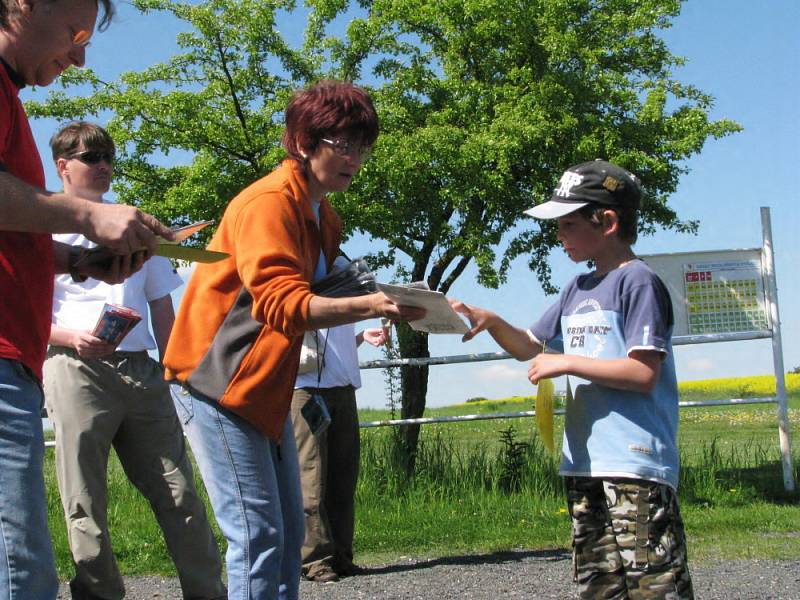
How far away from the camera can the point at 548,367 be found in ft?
11.0

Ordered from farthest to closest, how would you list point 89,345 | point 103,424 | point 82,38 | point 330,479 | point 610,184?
point 330,479 < point 103,424 < point 89,345 < point 610,184 < point 82,38

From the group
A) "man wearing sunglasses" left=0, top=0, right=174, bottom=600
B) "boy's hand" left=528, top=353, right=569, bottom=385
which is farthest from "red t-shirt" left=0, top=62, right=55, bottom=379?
"boy's hand" left=528, top=353, right=569, bottom=385

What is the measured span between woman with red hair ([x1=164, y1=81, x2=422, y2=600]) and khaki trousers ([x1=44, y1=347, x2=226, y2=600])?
1.53 meters

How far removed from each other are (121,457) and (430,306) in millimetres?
2536

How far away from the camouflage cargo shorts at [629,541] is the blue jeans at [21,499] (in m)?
1.83

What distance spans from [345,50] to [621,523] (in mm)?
17033

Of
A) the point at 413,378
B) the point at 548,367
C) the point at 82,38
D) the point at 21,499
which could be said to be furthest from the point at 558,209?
the point at 413,378

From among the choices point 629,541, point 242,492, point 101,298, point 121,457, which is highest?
point 101,298

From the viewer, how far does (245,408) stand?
10.1 feet

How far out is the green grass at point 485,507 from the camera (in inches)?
276

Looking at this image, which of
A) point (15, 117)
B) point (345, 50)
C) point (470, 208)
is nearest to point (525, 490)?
point (15, 117)

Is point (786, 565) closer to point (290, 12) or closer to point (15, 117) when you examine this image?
point (15, 117)

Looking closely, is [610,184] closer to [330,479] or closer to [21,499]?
[21,499]

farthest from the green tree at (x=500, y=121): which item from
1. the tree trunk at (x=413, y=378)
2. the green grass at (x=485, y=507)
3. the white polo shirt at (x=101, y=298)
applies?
the white polo shirt at (x=101, y=298)
